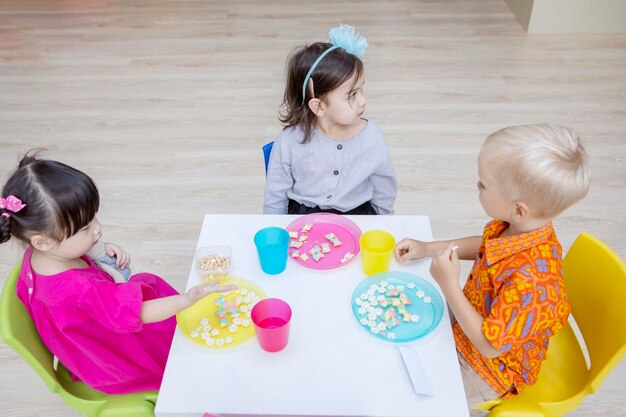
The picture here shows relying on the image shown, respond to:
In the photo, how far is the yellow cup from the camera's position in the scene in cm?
119

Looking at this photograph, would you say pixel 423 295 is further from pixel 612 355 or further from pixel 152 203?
pixel 152 203

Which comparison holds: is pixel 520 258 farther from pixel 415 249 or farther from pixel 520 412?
pixel 520 412

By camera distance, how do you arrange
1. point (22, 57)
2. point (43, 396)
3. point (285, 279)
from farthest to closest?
point (22, 57), point (43, 396), point (285, 279)

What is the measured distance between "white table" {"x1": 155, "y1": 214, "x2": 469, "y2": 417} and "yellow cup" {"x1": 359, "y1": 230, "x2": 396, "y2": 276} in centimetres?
7

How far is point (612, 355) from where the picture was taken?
1.10 m

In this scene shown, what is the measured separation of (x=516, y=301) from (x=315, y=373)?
0.43 m

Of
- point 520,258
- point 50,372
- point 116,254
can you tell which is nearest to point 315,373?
point 520,258

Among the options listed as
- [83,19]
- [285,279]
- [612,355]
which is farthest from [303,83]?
[83,19]

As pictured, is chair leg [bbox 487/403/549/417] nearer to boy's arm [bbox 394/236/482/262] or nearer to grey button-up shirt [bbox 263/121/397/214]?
boy's arm [bbox 394/236/482/262]

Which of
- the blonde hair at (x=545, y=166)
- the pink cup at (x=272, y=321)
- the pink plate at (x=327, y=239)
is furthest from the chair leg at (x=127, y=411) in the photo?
the blonde hair at (x=545, y=166)

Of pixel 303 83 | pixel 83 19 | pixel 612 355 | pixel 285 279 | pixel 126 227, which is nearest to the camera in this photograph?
pixel 612 355

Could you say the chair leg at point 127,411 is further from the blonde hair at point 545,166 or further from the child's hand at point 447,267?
the blonde hair at point 545,166

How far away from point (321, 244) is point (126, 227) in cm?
139

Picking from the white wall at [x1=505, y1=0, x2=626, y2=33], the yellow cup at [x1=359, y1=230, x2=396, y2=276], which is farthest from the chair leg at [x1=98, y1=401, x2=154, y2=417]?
the white wall at [x1=505, y1=0, x2=626, y2=33]
